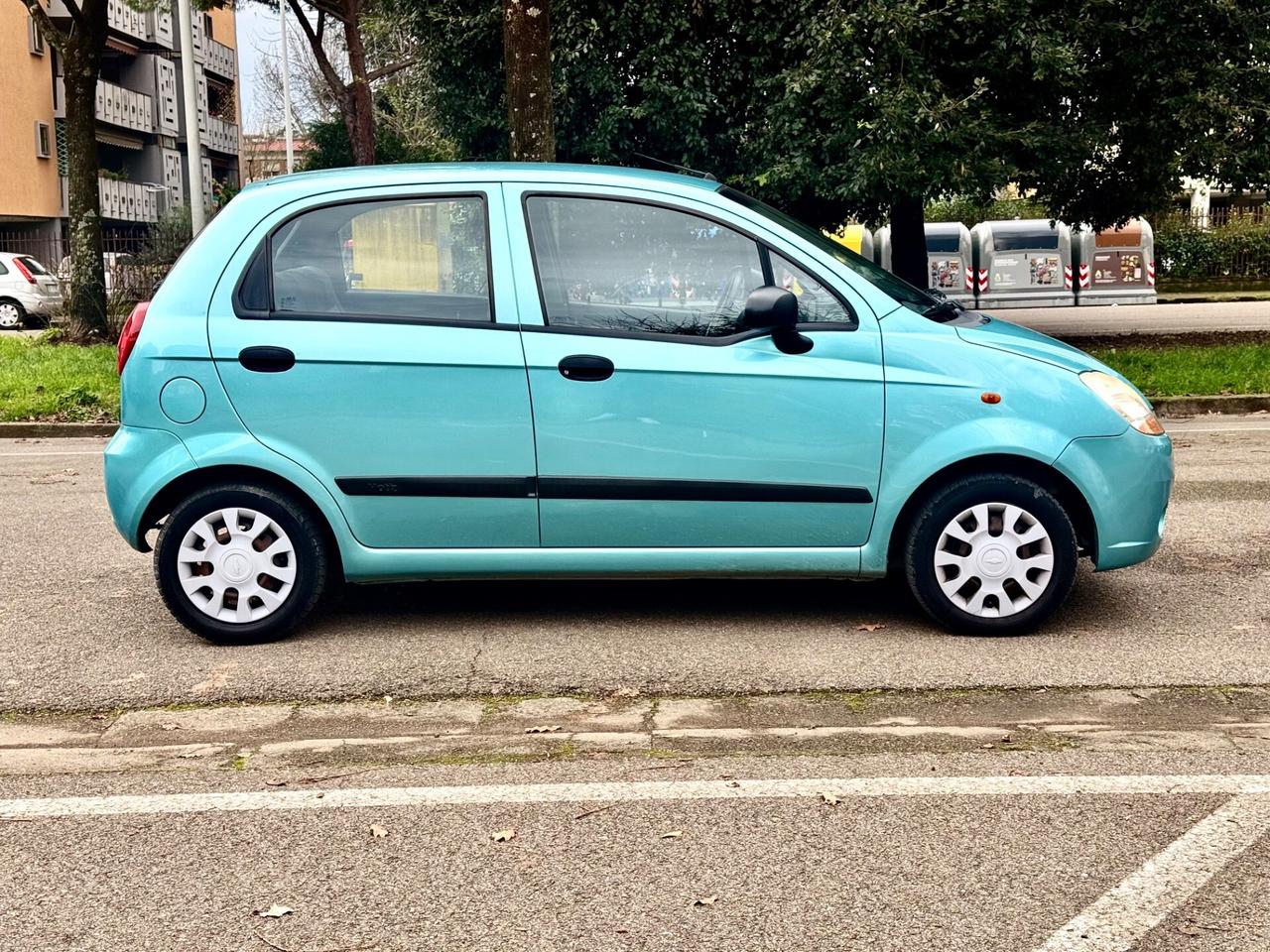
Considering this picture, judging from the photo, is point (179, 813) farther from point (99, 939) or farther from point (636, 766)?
point (636, 766)

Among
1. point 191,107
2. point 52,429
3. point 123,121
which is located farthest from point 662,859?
point 123,121

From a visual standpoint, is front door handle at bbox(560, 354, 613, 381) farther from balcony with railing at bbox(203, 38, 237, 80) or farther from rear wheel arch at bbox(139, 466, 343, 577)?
balcony with railing at bbox(203, 38, 237, 80)

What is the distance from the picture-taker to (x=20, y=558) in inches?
295

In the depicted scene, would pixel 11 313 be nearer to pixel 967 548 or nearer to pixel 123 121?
pixel 123 121

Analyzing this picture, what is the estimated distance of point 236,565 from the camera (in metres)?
5.70

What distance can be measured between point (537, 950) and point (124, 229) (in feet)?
172

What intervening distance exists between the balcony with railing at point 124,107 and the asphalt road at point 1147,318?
3004cm

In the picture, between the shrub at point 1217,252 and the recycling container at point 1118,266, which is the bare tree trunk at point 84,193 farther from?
the shrub at point 1217,252

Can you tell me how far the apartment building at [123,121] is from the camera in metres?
43.2

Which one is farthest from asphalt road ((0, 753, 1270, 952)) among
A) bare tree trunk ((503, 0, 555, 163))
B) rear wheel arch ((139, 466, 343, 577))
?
bare tree trunk ((503, 0, 555, 163))

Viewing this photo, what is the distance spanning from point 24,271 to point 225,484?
86.4 feet

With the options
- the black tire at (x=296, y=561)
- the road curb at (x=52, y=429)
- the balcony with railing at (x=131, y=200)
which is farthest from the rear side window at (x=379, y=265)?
the balcony with railing at (x=131, y=200)

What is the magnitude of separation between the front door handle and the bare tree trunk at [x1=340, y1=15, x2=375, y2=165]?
2808cm

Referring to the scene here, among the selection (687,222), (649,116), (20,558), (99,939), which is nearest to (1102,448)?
(687,222)
